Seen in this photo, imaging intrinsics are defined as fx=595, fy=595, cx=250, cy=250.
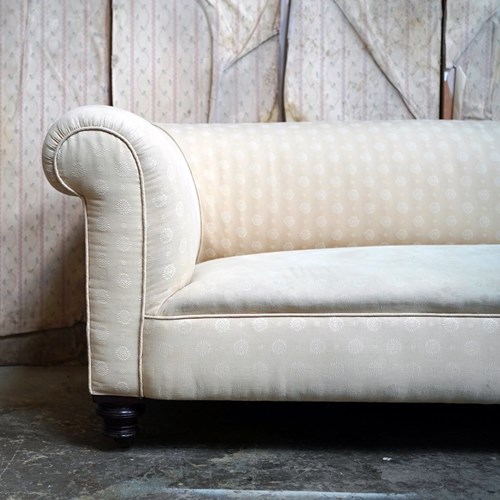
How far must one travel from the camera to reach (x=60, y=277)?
2.09 m

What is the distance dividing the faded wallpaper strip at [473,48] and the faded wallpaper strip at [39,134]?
120 cm

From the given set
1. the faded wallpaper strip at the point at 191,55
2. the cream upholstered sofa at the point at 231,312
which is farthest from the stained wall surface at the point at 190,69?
the cream upholstered sofa at the point at 231,312

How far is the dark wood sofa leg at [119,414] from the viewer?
1.28 meters

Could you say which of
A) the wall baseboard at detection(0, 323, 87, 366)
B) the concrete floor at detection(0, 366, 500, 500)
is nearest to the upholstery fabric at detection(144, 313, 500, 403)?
the concrete floor at detection(0, 366, 500, 500)

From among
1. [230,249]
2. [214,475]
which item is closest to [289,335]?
[214,475]

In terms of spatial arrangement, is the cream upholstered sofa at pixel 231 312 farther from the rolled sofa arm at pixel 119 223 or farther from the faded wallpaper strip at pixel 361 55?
the faded wallpaper strip at pixel 361 55

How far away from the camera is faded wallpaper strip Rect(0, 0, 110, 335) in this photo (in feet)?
6.73

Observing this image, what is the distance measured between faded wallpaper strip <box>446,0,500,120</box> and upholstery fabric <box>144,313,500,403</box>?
113 cm

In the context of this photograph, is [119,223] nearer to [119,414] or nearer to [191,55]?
[119,414]

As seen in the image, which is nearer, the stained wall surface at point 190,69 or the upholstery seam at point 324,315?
the upholstery seam at point 324,315

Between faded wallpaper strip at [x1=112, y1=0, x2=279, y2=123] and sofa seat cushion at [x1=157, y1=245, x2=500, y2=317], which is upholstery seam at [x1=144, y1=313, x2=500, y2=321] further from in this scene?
faded wallpaper strip at [x1=112, y1=0, x2=279, y2=123]

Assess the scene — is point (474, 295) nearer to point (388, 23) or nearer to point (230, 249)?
point (230, 249)

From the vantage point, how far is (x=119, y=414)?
1281mm

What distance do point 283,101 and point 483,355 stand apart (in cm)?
119
